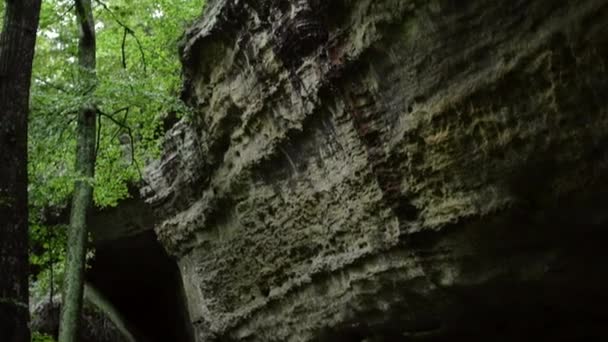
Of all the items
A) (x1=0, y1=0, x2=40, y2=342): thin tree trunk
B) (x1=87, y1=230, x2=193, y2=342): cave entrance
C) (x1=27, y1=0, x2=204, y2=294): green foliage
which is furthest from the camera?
(x1=87, y1=230, x2=193, y2=342): cave entrance

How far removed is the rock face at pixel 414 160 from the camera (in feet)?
15.7

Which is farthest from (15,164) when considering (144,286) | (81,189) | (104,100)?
(144,286)

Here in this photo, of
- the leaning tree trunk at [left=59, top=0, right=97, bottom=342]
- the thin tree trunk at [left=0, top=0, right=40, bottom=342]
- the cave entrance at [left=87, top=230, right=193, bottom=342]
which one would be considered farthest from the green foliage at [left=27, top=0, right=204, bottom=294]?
the thin tree trunk at [left=0, top=0, right=40, bottom=342]

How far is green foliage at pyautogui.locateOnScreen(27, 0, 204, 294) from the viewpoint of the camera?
31.9 feet

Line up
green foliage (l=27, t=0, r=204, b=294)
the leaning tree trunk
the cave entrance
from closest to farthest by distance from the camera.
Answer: the leaning tree trunk → green foliage (l=27, t=0, r=204, b=294) → the cave entrance

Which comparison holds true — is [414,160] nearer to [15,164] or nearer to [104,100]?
[15,164]

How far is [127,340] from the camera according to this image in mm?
14992

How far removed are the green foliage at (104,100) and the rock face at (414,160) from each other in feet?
5.44

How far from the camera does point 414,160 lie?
5.79m

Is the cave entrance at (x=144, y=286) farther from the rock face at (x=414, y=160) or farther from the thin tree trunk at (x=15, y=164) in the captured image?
the thin tree trunk at (x=15, y=164)

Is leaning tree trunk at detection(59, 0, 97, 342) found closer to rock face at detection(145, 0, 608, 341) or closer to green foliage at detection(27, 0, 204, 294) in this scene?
green foliage at detection(27, 0, 204, 294)

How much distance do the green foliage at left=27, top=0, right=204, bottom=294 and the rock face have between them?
1.66 metres

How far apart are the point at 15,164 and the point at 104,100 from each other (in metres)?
4.35

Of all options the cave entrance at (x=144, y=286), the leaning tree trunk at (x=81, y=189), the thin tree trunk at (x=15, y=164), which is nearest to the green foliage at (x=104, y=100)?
the leaning tree trunk at (x=81, y=189)
